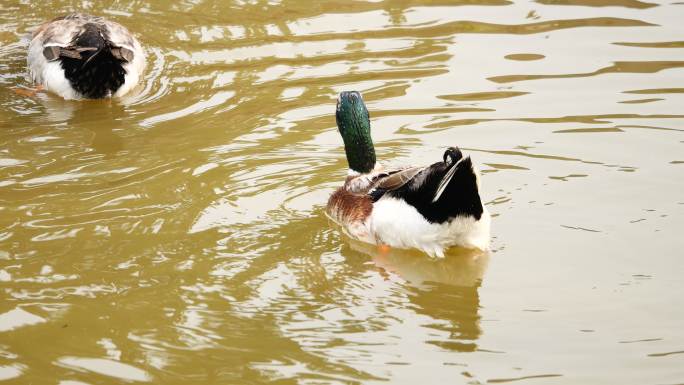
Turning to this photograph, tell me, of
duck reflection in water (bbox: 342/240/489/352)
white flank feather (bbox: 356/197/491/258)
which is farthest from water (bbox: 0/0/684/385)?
white flank feather (bbox: 356/197/491/258)

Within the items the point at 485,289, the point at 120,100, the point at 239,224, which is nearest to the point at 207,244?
the point at 239,224

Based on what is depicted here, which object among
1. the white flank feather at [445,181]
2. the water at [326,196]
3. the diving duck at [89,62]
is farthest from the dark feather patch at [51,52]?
the white flank feather at [445,181]

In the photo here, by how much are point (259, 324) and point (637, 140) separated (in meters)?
3.73

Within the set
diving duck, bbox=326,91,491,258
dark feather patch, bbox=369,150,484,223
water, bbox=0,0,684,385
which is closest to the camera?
water, bbox=0,0,684,385

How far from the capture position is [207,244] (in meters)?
6.61

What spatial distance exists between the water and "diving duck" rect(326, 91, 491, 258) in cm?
14

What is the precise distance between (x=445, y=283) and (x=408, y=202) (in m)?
0.53

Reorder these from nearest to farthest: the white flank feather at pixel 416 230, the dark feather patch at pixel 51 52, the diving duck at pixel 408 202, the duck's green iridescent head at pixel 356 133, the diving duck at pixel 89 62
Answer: the diving duck at pixel 408 202, the white flank feather at pixel 416 230, the duck's green iridescent head at pixel 356 133, the diving duck at pixel 89 62, the dark feather patch at pixel 51 52

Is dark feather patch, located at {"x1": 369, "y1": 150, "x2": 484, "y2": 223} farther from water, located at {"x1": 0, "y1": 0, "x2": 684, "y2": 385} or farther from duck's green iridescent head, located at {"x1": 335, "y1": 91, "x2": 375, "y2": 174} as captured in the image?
duck's green iridescent head, located at {"x1": 335, "y1": 91, "x2": 375, "y2": 174}

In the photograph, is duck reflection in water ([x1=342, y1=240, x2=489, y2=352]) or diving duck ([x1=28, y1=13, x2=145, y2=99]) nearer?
duck reflection in water ([x1=342, y1=240, x2=489, y2=352])

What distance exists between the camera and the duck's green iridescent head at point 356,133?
24.4 feet

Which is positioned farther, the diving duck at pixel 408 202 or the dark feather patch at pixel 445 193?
the diving duck at pixel 408 202

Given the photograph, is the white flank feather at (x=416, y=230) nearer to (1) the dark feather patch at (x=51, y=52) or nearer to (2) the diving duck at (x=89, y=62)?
(2) the diving duck at (x=89, y=62)

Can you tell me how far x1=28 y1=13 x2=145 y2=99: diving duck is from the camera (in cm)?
970
